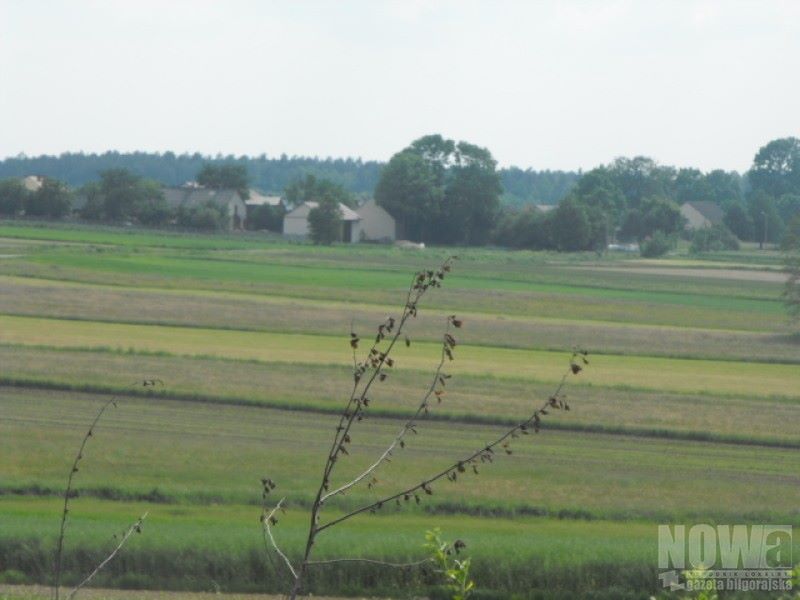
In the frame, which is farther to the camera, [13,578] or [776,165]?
[776,165]

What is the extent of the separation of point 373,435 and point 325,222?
92246 mm

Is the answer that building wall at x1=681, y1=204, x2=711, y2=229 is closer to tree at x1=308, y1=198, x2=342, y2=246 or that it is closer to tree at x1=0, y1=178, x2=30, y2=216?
tree at x1=308, y1=198, x2=342, y2=246

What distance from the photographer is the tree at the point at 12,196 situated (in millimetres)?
126500

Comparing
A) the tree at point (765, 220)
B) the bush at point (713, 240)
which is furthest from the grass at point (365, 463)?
the tree at point (765, 220)

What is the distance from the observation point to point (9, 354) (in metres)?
36.5

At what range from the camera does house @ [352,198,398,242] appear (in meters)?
133

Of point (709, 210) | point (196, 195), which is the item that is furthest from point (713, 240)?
point (196, 195)

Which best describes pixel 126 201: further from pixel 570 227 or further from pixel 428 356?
pixel 428 356

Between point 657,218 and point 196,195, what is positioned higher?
point 196,195

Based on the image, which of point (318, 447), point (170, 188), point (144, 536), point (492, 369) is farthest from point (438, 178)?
point (144, 536)

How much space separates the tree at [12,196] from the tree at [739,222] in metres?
77.7

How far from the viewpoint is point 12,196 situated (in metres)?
127

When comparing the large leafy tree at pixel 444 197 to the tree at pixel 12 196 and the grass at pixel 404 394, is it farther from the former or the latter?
the grass at pixel 404 394

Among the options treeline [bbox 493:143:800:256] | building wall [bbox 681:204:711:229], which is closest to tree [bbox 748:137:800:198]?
treeline [bbox 493:143:800:256]
